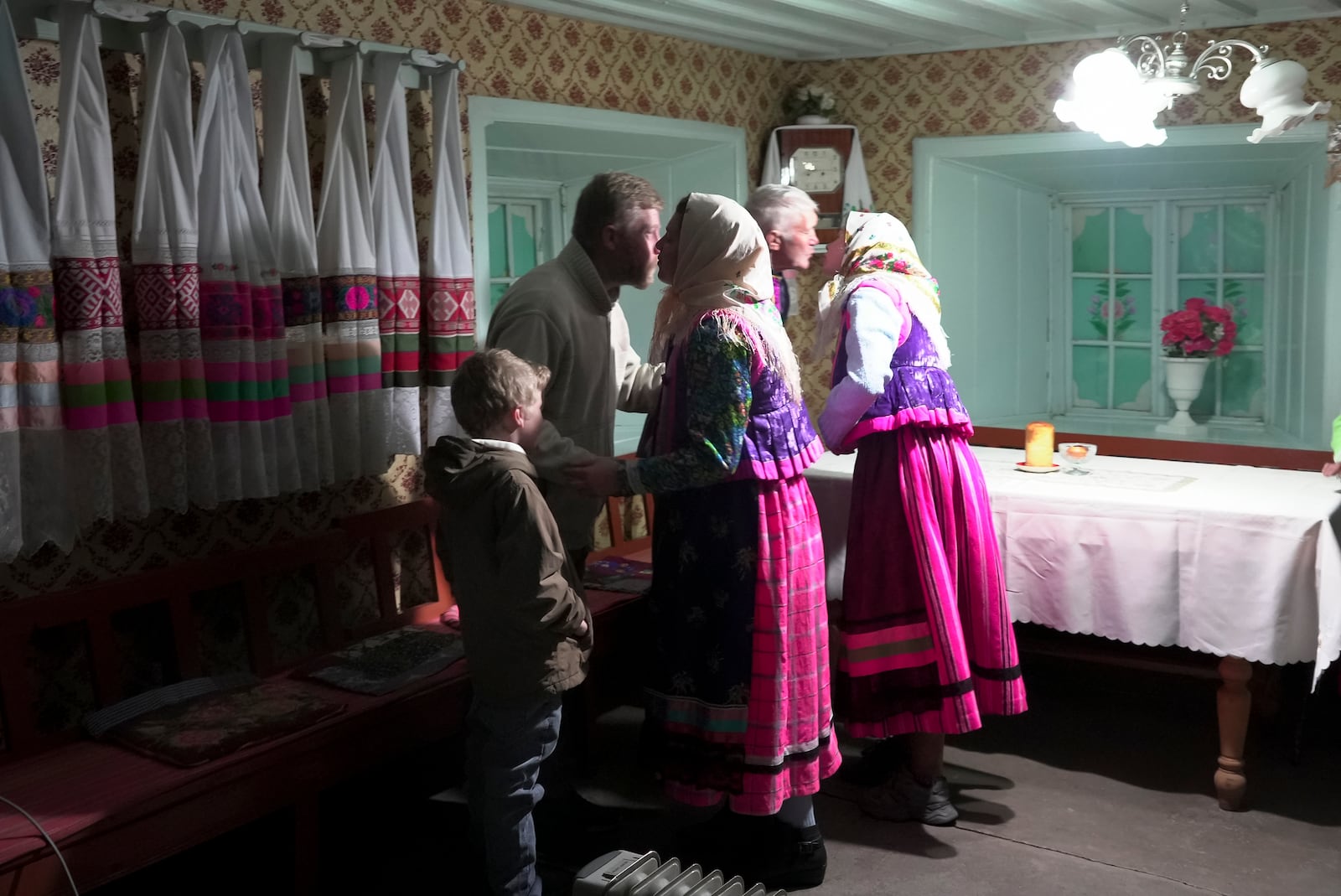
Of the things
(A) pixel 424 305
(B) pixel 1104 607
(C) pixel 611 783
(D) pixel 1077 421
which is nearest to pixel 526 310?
(A) pixel 424 305

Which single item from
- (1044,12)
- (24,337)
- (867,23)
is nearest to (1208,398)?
(1044,12)

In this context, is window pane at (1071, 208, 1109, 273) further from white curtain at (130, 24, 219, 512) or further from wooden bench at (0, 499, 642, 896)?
white curtain at (130, 24, 219, 512)

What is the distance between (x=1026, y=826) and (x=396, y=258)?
231 centimetres

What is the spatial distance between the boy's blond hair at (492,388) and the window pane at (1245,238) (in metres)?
3.98

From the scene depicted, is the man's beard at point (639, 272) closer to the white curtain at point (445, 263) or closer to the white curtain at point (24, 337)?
the white curtain at point (445, 263)

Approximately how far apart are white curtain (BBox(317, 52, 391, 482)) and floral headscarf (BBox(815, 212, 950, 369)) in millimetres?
1236

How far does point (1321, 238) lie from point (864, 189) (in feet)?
5.74

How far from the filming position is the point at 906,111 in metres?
5.22

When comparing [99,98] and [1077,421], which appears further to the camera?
[1077,421]

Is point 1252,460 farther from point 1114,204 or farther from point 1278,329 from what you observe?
point 1114,204

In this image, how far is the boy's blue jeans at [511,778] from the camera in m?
2.59

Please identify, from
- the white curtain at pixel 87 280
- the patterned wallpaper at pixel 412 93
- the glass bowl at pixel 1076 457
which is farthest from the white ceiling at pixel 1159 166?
the white curtain at pixel 87 280

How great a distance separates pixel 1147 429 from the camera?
17.8 ft

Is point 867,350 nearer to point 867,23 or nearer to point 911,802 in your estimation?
point 911,802
